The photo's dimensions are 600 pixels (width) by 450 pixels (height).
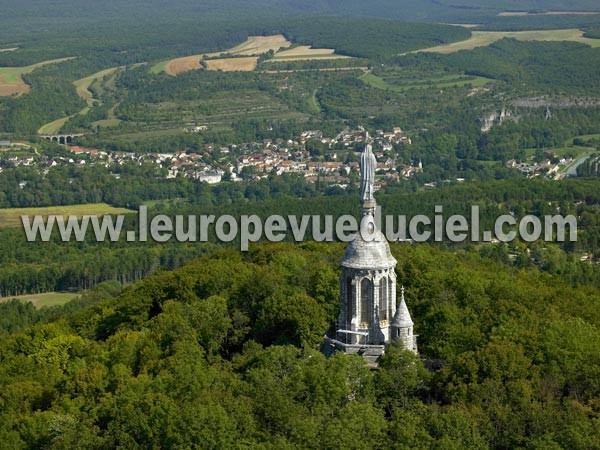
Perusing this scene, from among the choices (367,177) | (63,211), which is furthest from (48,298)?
(367,177)

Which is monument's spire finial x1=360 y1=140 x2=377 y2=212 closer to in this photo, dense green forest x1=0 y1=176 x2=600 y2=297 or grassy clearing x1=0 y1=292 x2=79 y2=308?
dense green forest x1=0 y1=176 x2=600 y2=297

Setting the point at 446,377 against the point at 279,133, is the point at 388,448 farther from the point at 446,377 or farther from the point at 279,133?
the point at 279,133

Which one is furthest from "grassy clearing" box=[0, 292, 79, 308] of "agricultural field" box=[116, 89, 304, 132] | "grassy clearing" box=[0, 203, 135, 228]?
"agricultural field" box=[116, 89, 304, 132]

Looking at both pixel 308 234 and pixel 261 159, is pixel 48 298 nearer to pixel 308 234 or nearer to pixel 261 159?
pixel 308 234

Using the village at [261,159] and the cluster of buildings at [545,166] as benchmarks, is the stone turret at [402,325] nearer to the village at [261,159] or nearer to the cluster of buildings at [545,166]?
the cluster of buildings at [545,166]

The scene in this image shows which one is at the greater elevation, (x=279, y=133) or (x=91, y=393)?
(x=91, y=393)

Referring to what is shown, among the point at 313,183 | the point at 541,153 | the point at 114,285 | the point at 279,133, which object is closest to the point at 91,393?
the point at 114,285
